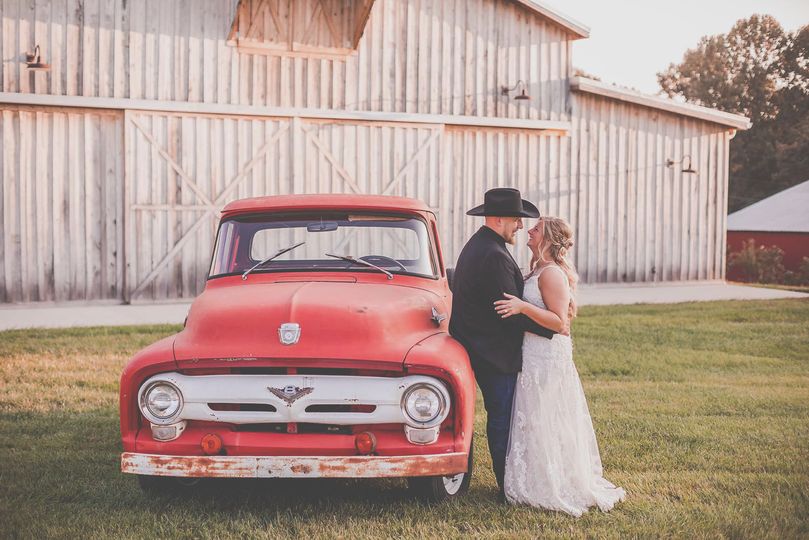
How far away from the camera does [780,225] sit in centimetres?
3041

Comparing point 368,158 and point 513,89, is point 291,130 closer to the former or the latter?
point 368,158

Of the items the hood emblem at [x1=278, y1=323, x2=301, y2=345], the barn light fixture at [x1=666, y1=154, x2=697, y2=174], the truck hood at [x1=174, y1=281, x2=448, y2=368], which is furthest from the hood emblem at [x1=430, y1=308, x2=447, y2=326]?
the barn light fixture at [x1=666, y1=154, x2=697, y2=174]

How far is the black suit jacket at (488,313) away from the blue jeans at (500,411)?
68 mm

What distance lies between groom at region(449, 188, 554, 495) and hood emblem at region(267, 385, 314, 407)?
1.12 metres

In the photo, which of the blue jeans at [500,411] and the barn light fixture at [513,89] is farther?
the barn light fixture at [513,89]

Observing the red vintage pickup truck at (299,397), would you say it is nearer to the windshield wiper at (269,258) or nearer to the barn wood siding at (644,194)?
the windshield wiper at (269,258)

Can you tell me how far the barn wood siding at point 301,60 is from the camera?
45.2 ft

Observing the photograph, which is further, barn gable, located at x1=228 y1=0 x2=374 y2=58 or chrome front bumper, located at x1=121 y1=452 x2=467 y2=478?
barn gable, located at x1=228 y1=0 x2=374 y2=58

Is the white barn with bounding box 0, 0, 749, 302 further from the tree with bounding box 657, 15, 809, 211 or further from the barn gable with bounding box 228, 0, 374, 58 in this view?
the tree with bounding box 657, 15, 809, 211

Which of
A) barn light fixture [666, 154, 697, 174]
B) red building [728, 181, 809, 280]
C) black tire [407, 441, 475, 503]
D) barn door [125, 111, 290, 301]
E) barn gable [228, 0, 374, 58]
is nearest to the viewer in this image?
black tire [407, 441, 475, 503]

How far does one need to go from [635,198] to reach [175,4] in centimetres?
947

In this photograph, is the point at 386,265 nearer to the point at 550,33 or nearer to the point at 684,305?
A: the point at 684,305

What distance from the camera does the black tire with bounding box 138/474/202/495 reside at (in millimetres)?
4918

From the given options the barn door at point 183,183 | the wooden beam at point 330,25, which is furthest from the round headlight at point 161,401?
the wooden beam at point 330,25
